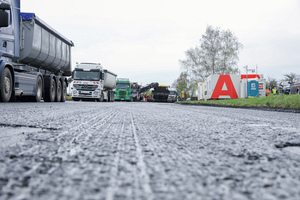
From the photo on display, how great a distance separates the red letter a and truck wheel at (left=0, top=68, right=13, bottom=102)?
572 inches

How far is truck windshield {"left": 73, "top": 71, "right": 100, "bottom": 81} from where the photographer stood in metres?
24.9

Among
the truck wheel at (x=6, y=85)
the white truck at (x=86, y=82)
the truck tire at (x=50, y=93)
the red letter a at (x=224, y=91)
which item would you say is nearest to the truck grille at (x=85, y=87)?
the white truck at (x=86, y=82)

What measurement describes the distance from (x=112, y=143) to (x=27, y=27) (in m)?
12.0

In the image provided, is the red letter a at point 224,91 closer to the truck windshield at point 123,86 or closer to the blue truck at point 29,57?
the blue truck at point 29,57

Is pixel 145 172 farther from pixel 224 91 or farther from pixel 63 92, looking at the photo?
pixel 224 91

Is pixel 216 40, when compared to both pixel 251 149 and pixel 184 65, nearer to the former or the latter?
pixel 184 65

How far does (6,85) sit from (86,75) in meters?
15.2

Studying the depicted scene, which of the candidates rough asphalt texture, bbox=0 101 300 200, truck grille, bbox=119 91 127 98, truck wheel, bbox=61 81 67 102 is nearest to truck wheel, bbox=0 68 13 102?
truck wheel, bbox=61 81 67 102

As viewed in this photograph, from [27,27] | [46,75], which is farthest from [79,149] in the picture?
[46,75]

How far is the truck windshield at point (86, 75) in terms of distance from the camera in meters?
24.9

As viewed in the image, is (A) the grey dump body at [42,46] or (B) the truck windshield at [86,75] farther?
(B) the truck windshield at [86,75]

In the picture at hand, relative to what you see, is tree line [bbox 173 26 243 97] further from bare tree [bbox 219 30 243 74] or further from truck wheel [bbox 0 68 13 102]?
truck wheel [bbox 0 68 13 102]

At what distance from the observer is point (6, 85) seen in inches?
392

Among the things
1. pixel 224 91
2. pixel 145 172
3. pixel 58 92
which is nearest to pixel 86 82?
pixel 58 92
